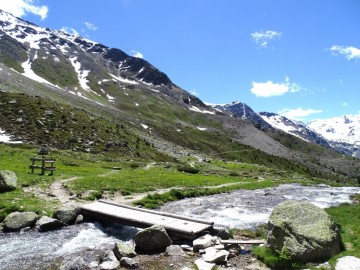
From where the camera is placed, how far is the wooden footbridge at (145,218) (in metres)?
25.5

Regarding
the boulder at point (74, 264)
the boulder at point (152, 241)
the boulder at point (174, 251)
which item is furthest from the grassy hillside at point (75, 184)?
the boulder at point (174, 251)

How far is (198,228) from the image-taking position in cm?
2562

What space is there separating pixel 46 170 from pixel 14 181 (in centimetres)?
1338

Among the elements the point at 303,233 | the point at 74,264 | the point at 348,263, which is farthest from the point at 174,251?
the point at 348,263

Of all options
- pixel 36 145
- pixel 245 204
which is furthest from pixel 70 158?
pixel 245 204

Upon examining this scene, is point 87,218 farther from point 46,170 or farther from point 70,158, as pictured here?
point 70,158

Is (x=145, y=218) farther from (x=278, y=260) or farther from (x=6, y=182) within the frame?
(x=6, y=182)

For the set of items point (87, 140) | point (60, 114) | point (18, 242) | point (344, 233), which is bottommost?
point (18, 242)

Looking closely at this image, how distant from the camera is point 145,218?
28906 millimetres

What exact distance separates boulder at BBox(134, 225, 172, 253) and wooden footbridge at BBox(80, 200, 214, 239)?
1812mm

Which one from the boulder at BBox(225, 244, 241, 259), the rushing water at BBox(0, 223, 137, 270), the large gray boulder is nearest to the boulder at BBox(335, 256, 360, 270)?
the large gray boulder

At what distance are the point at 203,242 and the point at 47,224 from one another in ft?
40.0

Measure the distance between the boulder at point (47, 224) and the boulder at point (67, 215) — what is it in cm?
73

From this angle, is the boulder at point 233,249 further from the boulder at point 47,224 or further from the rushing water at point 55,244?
the boulder at point 47,224
